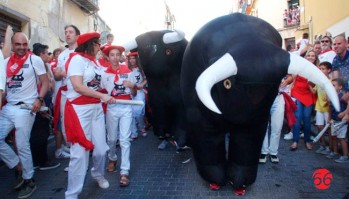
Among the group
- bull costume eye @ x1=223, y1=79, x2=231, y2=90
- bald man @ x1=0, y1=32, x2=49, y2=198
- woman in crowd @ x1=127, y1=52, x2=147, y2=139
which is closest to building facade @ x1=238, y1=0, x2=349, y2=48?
woman in crowd @ x1=127, y1=52, x2=147, y2=139

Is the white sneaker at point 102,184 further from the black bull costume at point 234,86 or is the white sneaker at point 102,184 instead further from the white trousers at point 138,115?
the white trousers at point 138,115

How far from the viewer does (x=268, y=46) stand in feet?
7.57

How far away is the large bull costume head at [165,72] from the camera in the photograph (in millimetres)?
4250

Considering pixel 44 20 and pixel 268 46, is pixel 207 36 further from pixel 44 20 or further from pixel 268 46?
pixel 44 20

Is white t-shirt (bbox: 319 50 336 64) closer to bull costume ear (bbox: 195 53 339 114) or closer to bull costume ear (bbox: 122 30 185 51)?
bull costume ear (bbox: 122 30 185 51)

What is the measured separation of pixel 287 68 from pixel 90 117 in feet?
7.25

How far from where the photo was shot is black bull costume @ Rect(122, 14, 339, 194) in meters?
2.22

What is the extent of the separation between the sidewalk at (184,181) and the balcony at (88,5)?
31.9 feet

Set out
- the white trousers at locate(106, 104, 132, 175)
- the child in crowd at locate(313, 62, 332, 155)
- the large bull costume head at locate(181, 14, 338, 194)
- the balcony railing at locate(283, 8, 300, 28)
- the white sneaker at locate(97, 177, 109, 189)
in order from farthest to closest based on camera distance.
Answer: the balcony railing at locate(283, 8, 300, 28) < the child in crowd at locate(313, 62, 332, 155) < the white trousers at locate(106, 104, 132, 175) < the white sneaker at locate(97, 177, 109, 189) < the large bull costume head at locate(181, 14, 338, 194)

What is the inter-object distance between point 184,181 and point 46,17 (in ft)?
27.9

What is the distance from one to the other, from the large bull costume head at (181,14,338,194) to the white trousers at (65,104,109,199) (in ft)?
3.60

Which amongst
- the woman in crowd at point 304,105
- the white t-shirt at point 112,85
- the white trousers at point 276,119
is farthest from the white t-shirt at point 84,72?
the woman in crowd at point 304,105

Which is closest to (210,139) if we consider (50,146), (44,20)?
(50,146)

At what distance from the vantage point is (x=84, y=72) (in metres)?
3.36
